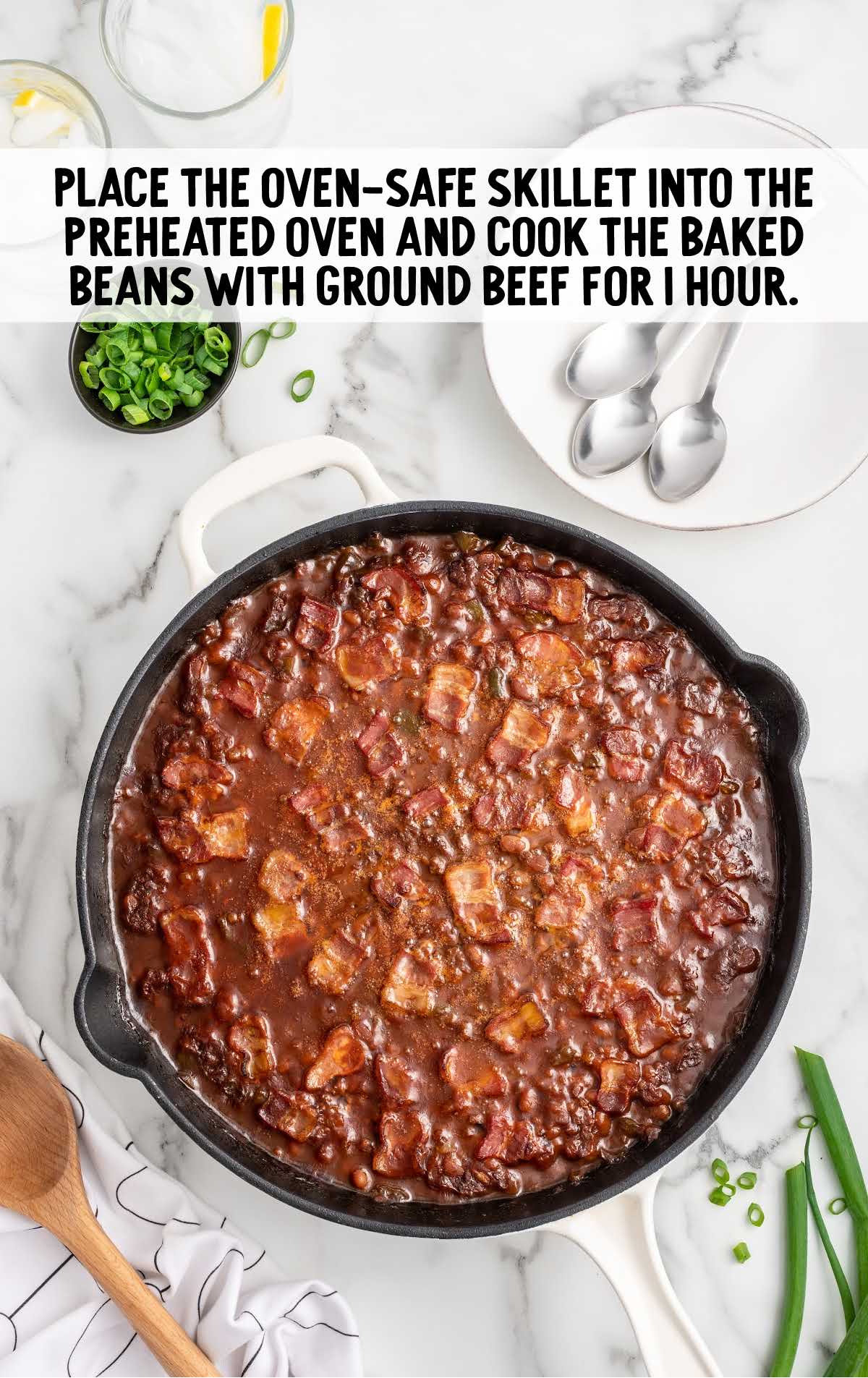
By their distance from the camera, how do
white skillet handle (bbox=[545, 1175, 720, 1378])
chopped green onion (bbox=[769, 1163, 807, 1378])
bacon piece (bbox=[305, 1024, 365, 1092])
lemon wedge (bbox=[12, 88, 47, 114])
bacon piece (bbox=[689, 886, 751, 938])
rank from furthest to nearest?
lemon wedge (bbox=[12, 88, 47, 114]) < chopped green onion (bbox=[769, 1163, 807, 1378]) < bacon piece (bbox=[689, 886, 751, 938]) < bacon piece (bbox=[305, 1024, 365, 1092]) < white skillet handle (bbox=[545, 1175, 720, 1378])

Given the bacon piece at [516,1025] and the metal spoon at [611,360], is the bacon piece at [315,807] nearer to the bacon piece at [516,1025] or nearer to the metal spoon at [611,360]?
the bacon piece at [516,1025]

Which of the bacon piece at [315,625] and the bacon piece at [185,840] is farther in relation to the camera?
the bacon piece at [315,625]

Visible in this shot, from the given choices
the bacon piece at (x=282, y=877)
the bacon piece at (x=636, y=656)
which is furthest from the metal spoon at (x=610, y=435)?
the bacon piece at (x=282, y=877)

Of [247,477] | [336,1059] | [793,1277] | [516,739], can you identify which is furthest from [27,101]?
[793,1277]

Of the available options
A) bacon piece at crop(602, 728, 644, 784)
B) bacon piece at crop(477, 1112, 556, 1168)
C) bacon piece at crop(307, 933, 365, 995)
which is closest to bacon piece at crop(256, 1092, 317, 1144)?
bacon piece at crop(307, 933, 365, 995)

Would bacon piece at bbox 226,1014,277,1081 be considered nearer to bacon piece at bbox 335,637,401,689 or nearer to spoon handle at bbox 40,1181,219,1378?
spoon handle at bbox 40,1181,219,1378

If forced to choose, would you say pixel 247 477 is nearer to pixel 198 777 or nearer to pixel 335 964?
pixel 198 777
